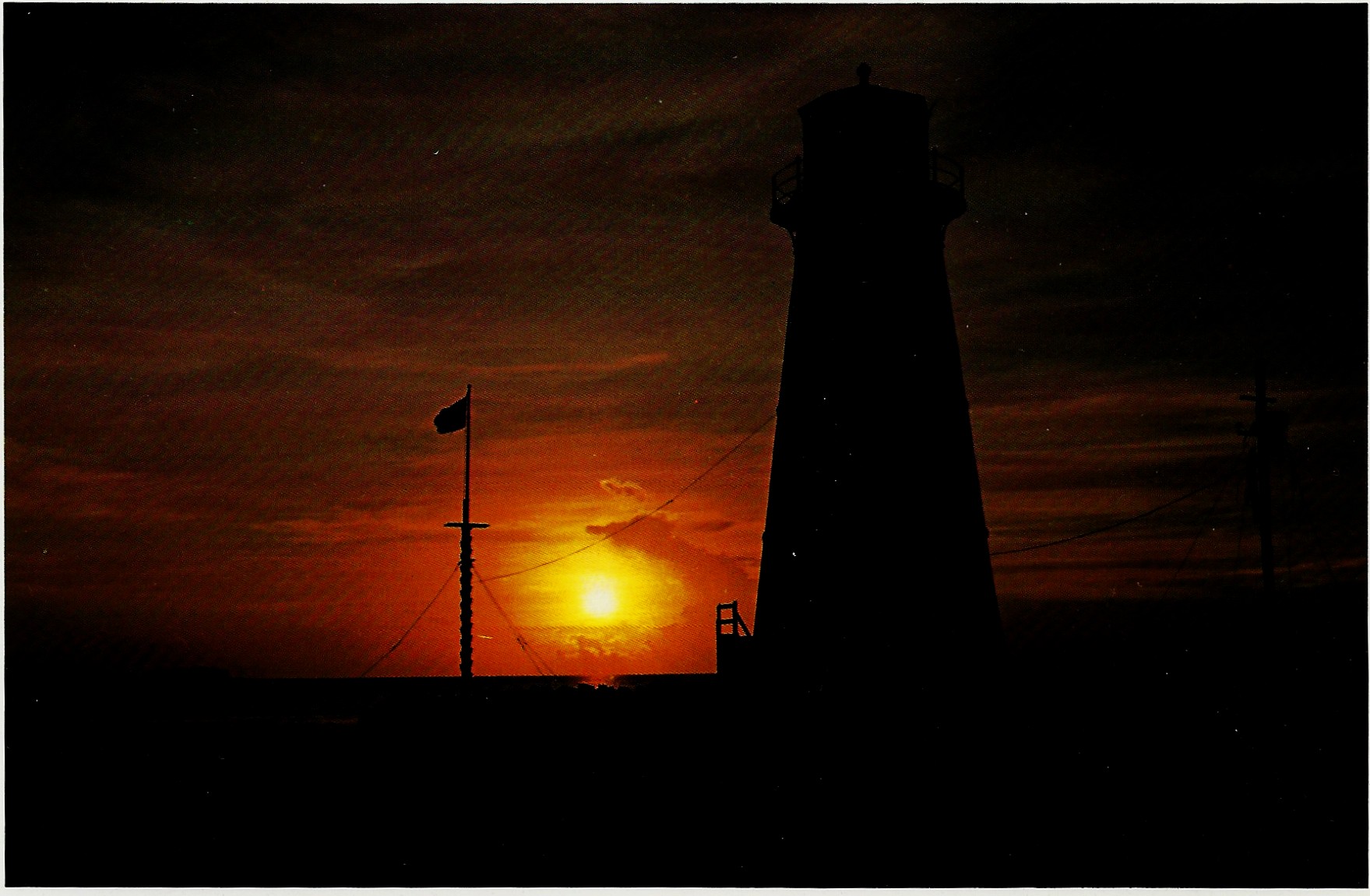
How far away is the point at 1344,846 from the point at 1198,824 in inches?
107

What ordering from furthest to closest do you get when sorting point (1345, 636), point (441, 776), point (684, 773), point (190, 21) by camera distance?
point (1345, 636)
point (441, 776)
point (684, 773)
point (190, 21)

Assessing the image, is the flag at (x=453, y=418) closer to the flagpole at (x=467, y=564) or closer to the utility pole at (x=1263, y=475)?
the flagpole at (x=467, y=564)

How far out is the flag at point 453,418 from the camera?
1222 inches

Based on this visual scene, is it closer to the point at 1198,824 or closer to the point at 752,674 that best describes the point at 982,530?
the point at 752,674

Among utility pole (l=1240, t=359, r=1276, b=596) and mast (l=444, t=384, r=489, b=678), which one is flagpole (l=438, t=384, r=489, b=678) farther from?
utility pole (l=1240, t=359, r=1276, b=596)

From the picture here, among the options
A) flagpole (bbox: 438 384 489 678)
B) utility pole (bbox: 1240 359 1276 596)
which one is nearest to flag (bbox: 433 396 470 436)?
flagpole (bbox: 438 384 489 678)

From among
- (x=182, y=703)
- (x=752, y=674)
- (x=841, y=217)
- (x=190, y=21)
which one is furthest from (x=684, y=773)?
(x=182, y=703)

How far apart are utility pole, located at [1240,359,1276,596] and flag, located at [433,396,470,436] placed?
18722mm

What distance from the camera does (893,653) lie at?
22375 mm

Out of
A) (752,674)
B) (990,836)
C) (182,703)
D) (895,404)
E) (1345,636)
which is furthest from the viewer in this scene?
(182,703)

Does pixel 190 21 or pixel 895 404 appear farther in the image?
pixel 895 404

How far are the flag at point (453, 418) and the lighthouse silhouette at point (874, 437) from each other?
10101mm

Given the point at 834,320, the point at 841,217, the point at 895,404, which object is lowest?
the point at 895,404

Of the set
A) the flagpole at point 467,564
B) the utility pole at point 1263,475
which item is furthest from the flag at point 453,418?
the utility pole at point 1263,475
